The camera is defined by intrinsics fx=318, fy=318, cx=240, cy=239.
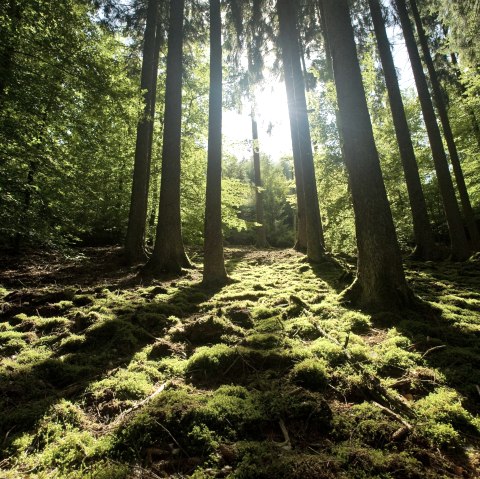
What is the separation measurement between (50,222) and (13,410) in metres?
4.22

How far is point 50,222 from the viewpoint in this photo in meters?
6.09

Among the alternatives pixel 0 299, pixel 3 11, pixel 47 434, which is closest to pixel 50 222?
pixel 0 299

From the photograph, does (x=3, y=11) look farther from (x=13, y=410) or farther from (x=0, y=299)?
(x=13, y=410)

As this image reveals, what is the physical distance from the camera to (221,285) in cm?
768

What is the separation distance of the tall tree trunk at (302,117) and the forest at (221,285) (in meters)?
0.07

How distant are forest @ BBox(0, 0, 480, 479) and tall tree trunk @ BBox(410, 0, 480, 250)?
0.10m

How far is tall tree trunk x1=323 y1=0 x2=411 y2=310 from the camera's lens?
5133 millimetres

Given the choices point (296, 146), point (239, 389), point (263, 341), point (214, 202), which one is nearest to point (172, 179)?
point (214, 202)

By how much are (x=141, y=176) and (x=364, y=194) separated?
754 centimetres

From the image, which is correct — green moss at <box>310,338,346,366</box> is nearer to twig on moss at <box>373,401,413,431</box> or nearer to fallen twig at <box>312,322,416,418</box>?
fallen twig at <box>312,322,416,418</box>

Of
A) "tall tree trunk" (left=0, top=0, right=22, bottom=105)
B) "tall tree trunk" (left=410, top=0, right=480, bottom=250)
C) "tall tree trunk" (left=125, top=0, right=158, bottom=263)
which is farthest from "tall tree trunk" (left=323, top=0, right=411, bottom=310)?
"tall tree trunk" (left=410, top=0, right=480, bottom=250)

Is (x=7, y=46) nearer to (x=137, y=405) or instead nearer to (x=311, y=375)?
(x=137, y=405)

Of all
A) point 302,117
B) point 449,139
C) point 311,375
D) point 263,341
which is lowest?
point 311,375

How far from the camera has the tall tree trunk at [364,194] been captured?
16.8ft
